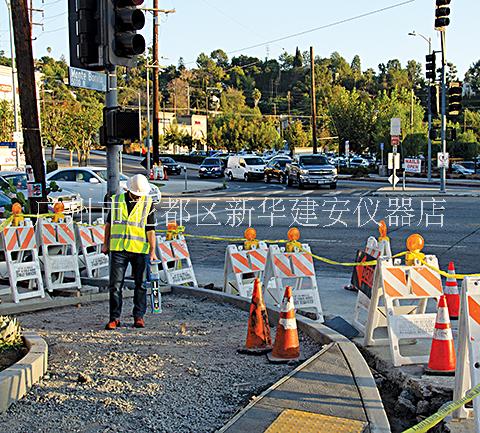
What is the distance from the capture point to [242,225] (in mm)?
20109

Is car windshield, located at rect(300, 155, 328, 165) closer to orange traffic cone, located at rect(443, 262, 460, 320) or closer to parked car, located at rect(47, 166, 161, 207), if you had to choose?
parked car, located at rect(47, 166, 161, 207)

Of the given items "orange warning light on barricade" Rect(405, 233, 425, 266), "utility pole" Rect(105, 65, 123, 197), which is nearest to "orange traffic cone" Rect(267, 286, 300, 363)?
"orange warning light on barricade" Rect(405, 233, 425, 266)

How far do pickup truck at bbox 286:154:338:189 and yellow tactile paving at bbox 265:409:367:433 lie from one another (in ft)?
110

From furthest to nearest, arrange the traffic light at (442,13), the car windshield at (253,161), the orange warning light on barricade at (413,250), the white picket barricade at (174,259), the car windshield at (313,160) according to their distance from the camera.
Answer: the car windshield at (253,161) → the car windshield at (313,160) → the traffic light at (442,13) → the white picket barricade at (174,259) → the orange warning light on barricade at (413,250)

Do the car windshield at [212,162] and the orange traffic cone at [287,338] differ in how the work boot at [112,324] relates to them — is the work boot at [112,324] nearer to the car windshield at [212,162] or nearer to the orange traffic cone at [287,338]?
the orange traffic cone at [287,338]

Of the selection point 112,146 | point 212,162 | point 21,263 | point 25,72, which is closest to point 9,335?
point 112,146

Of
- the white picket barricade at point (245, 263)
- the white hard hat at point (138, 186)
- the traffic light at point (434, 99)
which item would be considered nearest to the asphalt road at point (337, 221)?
the white picket barricade at point (245, 263)

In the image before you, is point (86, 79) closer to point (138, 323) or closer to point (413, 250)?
point (138, 323)

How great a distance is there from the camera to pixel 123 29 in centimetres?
866

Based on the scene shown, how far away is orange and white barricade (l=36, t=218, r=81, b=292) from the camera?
10422mm

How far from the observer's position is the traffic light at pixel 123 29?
8578 mm

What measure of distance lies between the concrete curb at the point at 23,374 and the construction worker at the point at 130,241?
1.56m

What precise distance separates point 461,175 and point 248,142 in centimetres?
4631

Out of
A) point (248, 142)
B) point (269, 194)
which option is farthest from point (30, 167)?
point (248, 142)
